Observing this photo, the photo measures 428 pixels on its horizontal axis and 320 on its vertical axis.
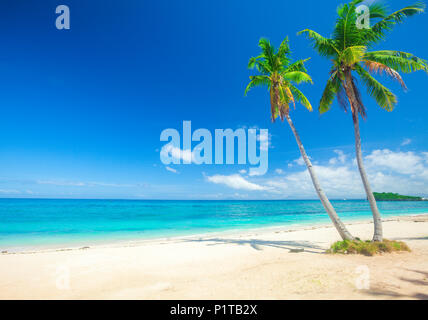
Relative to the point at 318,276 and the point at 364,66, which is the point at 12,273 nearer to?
the point at 318,276

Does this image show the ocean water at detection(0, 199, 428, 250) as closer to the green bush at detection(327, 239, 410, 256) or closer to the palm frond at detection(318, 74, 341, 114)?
the green bush at detection(327, 239, 410, 256)

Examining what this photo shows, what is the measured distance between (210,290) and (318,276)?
267cm

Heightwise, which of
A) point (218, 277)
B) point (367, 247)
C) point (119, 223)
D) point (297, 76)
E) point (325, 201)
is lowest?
point (119, 223)

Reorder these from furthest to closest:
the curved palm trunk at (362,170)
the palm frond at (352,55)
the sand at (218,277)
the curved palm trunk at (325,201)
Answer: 1. the curved palm trunk at (325,201)
2. the curved palm trunk at (362,170)
3. the palm frond at (352,55)
4. the sand at (218,277)

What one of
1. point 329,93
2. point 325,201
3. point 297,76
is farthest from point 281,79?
point 325,201

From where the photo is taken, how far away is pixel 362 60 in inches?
322

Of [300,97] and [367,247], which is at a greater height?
[300,97]

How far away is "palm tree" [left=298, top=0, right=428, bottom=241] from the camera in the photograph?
7.66 metres

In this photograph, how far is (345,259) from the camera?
6574 mm

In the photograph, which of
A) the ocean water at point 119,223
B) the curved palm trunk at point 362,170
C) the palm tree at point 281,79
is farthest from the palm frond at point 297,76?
the ocean water at point 119,223

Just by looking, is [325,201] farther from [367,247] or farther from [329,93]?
[329,93]

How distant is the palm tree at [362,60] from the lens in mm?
7656

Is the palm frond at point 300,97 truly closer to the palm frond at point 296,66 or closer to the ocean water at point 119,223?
the palm frond at point 296,66

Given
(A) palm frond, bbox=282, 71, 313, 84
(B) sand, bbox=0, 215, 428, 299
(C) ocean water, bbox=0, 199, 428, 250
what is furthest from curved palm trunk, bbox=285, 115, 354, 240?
(C) ocean water, bbox=0, 199, 428, 250
